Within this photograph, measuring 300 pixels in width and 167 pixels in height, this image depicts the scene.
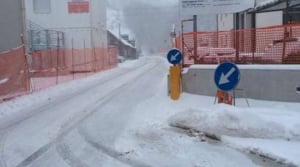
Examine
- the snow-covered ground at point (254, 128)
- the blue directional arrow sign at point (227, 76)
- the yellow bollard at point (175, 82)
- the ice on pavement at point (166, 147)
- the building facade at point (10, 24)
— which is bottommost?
the ice on pavement at point (166, 147)

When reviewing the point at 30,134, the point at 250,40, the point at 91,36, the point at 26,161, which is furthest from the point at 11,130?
the point at 91,36

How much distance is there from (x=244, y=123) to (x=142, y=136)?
2019mm

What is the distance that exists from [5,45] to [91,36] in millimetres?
18967

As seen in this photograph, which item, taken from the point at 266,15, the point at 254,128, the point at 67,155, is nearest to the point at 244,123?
the point at 254,128

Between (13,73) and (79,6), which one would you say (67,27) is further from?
(13,73)

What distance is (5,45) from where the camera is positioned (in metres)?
19.5

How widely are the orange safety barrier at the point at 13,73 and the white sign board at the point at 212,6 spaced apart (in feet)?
21.3

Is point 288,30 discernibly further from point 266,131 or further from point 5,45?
point 5,45

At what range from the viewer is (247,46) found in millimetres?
14000

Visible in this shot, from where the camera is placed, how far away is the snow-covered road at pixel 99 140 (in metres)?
7.63

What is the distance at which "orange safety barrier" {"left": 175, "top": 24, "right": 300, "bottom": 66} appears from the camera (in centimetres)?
1307

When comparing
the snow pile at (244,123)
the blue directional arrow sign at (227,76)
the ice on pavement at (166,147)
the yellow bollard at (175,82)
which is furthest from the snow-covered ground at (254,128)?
the yellow bollard at (175,82)

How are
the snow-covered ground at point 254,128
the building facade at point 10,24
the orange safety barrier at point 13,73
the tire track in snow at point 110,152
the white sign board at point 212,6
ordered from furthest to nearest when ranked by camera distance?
the building facade at point 10,24, the orange safety barrier at point 13,73, the white sign board at point 212,6, the snow-covered ground at point 254,128, the tire track in snow at point 110,152

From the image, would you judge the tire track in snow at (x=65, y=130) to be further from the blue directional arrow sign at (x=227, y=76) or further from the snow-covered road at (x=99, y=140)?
the blue directional arrow sign at (x=227, y=76)
